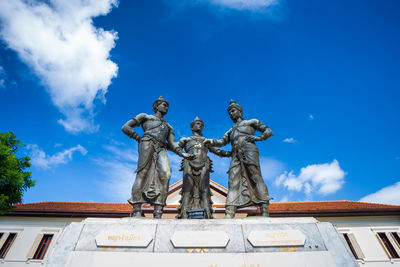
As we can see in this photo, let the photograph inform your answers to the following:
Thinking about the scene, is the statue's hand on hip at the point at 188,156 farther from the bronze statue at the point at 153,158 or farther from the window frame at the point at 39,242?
the window frame at the point at 39,242

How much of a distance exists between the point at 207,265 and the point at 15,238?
54.1ft

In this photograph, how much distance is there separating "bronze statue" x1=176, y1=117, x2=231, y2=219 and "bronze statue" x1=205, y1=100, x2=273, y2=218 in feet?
1.06

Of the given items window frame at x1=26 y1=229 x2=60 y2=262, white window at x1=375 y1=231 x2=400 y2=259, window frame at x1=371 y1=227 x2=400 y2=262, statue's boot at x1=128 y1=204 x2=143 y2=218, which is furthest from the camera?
window frame at x1=26 y1=229 x2=60 y2=262

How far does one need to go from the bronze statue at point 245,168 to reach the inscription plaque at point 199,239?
1.50m

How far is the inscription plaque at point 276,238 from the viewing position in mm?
2980

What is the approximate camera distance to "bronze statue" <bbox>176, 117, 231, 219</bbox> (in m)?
4.72

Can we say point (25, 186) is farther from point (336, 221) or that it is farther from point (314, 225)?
point (336, 221)

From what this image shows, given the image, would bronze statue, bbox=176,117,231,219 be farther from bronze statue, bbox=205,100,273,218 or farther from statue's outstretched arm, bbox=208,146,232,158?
bronze statue, bbox=205,100,273,218

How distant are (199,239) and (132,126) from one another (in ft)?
10.5

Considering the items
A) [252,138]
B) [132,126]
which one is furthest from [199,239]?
[132,126]

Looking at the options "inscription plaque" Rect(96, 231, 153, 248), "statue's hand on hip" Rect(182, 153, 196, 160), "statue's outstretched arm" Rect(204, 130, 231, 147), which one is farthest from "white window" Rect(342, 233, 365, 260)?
"inscription plaque" Rect(96, 231, 153, 248)

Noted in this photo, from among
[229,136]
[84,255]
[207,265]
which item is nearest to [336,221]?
[229,136]

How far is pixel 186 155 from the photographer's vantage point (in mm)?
4840

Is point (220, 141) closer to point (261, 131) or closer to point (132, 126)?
point (261, 131)
